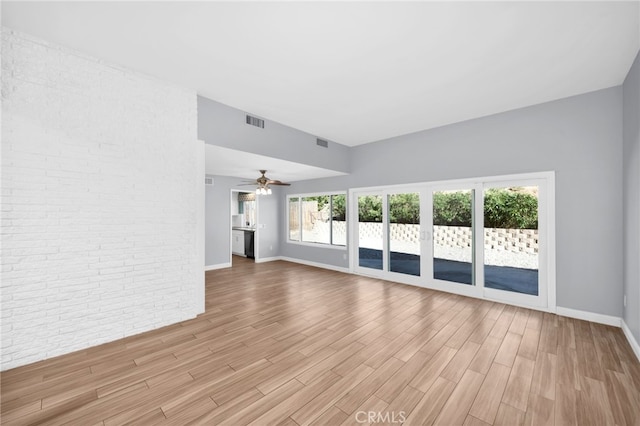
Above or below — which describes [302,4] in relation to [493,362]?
above

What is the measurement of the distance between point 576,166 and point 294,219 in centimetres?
627

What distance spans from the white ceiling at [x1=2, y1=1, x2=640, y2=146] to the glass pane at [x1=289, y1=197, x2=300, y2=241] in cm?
438

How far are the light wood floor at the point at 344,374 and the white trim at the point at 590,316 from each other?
0.14 metres

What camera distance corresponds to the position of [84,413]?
1766 millimetres

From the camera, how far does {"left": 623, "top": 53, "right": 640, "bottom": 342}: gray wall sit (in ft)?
8.39

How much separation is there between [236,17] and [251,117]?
6.62 ft

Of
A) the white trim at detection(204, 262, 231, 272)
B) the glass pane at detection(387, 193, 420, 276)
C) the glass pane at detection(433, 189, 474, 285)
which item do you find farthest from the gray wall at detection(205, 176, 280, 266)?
the glass pane at detection(433, 189, 474, 285)

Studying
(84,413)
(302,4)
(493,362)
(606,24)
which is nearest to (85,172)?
(84,413)

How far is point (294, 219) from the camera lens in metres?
7.84

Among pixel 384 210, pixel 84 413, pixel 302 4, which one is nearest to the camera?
pixel 84 413

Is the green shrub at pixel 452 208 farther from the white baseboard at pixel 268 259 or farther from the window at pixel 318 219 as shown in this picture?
the white baseboard at pixel 268 259

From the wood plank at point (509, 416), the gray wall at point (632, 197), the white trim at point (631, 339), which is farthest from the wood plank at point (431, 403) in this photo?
the gray wall at point (632, 197)

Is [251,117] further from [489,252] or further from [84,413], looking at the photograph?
[489,252]

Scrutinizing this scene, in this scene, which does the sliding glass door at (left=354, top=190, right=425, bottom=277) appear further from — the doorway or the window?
the doorway
